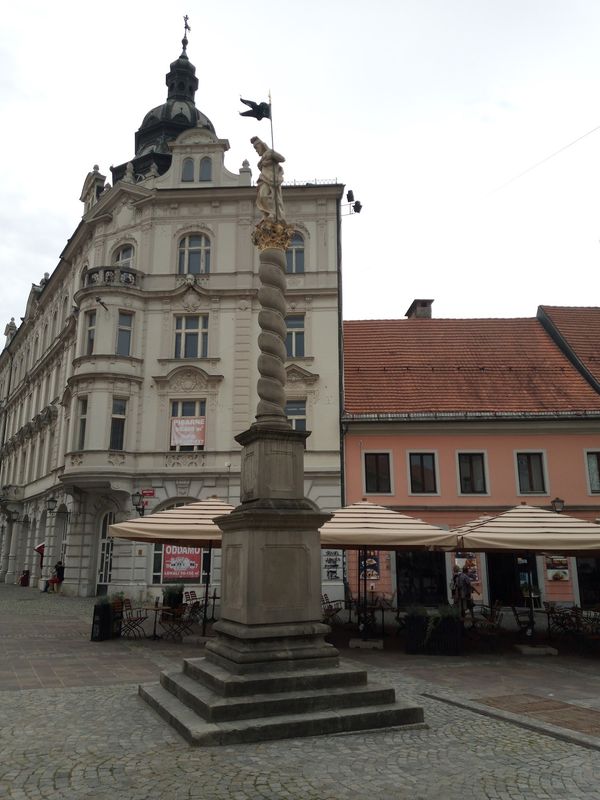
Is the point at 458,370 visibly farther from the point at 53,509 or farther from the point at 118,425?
the point at 53,509

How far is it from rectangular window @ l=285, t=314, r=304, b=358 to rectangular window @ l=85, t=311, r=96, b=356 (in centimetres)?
744

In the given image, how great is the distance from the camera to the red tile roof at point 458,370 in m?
23.3

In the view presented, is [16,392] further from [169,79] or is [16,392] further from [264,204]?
[264,204]

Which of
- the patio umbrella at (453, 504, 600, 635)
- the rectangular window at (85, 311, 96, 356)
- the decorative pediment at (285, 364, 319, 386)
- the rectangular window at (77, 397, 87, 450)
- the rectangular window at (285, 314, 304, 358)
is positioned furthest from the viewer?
the rectangular window at (85, 311, 96, 356)

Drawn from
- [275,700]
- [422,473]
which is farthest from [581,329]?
[275,700]

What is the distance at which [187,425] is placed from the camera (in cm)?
2331

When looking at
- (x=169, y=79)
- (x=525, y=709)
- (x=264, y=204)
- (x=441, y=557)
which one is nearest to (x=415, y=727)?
(x=525, y=709)

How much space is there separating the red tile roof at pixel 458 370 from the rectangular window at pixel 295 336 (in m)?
2.29

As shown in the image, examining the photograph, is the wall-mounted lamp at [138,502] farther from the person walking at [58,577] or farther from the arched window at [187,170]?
the arched window at [187,170]

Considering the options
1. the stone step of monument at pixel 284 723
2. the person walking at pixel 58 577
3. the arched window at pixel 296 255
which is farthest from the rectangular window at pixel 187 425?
the stone step of monument at pixel 284 723

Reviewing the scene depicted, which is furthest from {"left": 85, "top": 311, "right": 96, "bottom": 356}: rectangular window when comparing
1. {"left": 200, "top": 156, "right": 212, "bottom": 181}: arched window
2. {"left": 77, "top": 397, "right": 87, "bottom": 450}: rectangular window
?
{"left": 200, "top": 156, "right": 212, "bottom": 181}: arched window

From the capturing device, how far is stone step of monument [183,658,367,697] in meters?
6.74

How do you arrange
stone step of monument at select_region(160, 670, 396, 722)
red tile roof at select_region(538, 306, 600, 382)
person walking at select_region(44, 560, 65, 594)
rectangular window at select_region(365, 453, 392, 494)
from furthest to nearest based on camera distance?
red tile roof at select_region(538, 306, 600, 382) → person walking at select_region(44, 560, 65, 594) → rectangular window at select_region(365, 453, 392, 494) → stone step of monument at select_region(160, 670, 396, 722)

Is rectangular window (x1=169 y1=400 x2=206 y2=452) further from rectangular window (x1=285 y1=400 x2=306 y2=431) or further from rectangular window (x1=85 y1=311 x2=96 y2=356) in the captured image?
rectangular window (x1=85 y1=311 x2=96 y2=356)
